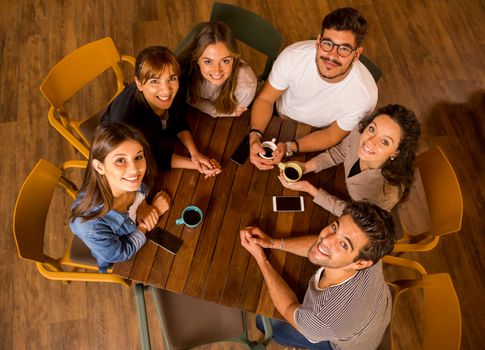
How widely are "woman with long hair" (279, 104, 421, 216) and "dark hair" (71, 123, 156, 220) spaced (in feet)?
2.81

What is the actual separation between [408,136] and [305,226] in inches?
26.9

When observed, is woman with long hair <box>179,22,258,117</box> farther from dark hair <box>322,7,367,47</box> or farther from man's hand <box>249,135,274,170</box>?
dark hair <box>322,7,367,47</box>

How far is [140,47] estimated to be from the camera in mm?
3436

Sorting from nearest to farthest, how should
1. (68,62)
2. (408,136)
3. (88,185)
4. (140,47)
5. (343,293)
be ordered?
(343,293)
(88,185)
(408,136)
(68,62)
(140,47)

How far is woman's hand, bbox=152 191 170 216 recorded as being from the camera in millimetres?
1867

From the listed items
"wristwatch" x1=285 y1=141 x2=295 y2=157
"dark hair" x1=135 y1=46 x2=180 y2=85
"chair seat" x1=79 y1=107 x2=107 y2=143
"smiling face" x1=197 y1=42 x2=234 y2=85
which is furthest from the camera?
"chair seat" x1=79 y1=107 x2=107 y2=143

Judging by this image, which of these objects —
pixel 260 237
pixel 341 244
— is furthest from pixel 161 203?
pixel 341 244

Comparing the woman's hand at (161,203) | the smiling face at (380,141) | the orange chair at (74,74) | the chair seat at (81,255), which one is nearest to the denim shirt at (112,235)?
the woman's hand at (161,203)

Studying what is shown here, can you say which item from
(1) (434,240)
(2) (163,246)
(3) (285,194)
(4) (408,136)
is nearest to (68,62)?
Answer: (2) (163,246)

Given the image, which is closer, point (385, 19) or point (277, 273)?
point (277, 273)

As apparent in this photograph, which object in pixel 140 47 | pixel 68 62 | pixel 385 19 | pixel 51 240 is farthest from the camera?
pixel 385 19

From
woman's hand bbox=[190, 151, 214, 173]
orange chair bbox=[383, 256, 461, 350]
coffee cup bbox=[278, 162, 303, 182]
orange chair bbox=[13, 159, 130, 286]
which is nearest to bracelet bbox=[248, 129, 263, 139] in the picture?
coffee cup bbox=[278, 162, 303, 182]

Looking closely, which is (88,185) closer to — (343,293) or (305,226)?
(305,226)

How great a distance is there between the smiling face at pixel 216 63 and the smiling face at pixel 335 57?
494 mm
